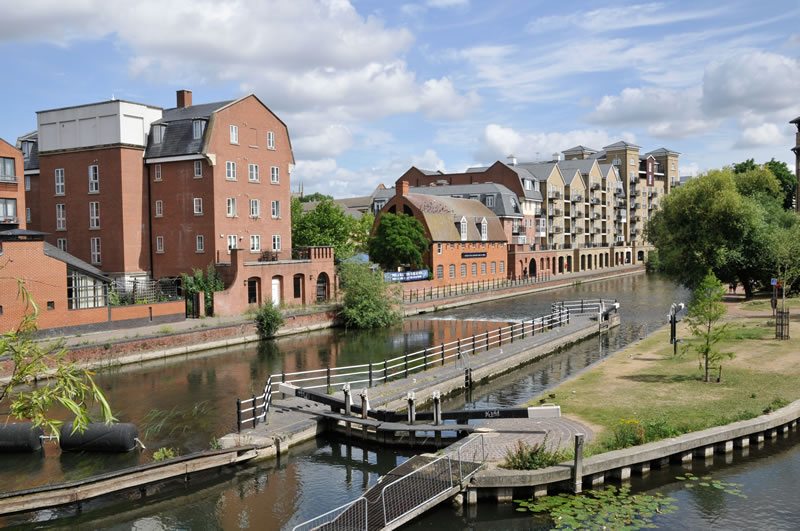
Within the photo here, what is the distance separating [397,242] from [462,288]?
7.51 m

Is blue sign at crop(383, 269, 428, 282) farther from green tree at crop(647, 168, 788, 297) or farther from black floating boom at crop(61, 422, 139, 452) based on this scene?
black floating boom at crop(61, 422, 139, 452)

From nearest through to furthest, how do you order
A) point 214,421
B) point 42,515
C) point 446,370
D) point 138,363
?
point 42,515
point 214,421
point 446,370
point 138,363

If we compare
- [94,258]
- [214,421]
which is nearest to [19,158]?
[94,258]

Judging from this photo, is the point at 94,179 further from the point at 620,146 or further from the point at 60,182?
the point at 620,146

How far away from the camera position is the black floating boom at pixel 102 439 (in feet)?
59.9

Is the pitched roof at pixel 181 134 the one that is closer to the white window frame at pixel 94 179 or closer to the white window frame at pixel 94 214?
the white window frame at pixel 94 179

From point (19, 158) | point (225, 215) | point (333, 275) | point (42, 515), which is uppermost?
point (19, 158)

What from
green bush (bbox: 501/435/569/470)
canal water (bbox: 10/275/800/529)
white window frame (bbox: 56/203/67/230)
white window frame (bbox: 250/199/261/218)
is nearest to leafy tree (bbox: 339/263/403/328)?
canal water (bbox: 10/275/800/529)

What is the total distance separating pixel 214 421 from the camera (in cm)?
2202

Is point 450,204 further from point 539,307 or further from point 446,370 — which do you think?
point 446,370

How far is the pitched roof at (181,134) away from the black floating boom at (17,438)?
29.6 meters

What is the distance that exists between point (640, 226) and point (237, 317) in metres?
96.4

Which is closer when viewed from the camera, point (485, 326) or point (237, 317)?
point (237, 317)

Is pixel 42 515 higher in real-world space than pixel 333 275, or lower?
lower
